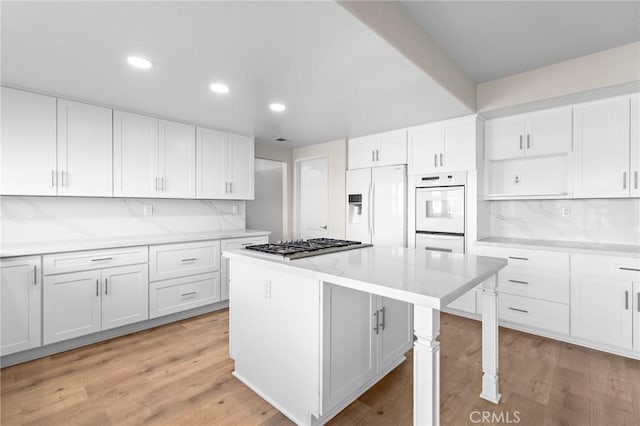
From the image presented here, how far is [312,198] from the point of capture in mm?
4930

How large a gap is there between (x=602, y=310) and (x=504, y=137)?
185 cm

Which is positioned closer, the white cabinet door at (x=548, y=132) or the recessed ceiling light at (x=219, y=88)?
the recessed ceiling light at (x=219, y=88)

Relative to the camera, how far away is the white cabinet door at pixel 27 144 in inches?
95.6

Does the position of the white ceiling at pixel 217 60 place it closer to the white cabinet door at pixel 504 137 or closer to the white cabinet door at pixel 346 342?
the white cabinet door at pixel 504 137

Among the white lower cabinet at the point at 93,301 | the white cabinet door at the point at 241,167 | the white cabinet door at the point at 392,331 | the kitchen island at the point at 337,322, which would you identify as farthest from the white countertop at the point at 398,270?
the white cabinet door at the point at 241,167

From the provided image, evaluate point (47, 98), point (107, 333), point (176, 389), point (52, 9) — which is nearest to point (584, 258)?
point (176, 389)

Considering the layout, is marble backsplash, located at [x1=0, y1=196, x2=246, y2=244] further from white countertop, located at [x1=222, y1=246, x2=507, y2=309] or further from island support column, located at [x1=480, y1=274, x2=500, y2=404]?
island support column, located at [x1=480, y1=274, x2=500, y2=404]

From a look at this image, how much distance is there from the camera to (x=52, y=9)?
4.96ft

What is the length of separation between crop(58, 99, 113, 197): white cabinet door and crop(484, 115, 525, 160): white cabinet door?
13.3ft

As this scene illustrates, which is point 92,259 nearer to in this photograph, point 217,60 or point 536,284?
point 217,60

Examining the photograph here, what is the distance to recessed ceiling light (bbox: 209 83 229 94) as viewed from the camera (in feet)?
8.00

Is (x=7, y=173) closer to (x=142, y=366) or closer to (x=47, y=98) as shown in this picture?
(x=47, y=98)

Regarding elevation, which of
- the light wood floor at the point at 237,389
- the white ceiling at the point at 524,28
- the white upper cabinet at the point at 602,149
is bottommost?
the light wood floor at the point at 237,389

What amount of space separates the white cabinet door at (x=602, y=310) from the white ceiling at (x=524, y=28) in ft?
6.39
